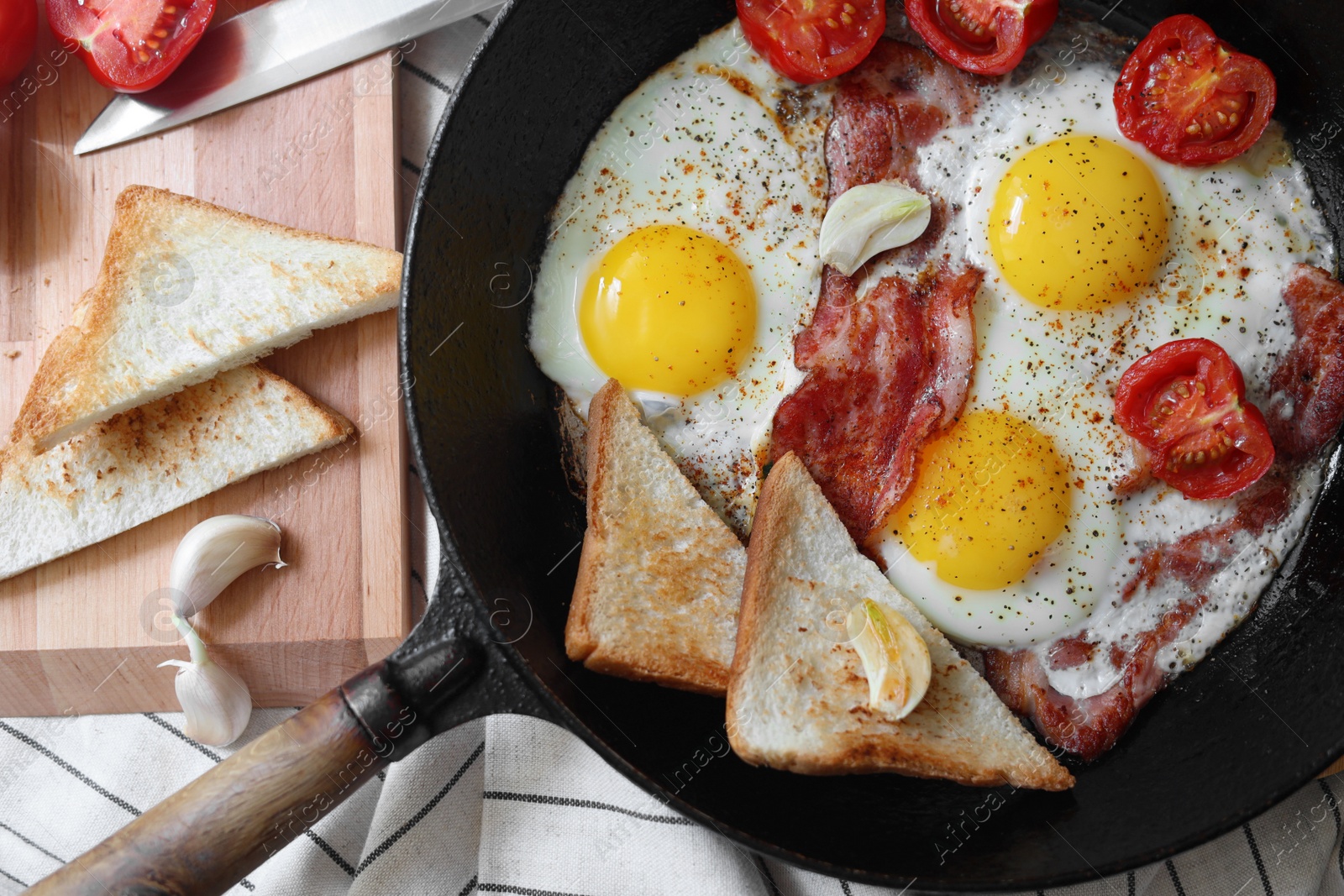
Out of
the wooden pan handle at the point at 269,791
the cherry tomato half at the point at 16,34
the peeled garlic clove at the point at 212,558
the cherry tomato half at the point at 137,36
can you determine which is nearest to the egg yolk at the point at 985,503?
the wooden pan handle at the point at 269,791

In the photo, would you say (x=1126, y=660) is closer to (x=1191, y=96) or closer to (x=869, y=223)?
(x=869, y=223)

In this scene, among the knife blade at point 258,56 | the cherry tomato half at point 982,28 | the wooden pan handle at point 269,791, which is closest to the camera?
the wooden pan handle at point 269,791

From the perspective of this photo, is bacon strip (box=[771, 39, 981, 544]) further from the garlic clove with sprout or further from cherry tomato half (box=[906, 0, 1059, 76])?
the garlic clove with sprout

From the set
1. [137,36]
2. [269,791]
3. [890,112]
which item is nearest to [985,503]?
[890,112]

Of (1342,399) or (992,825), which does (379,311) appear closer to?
(992,825)

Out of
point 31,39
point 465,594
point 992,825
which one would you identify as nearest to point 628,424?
point 465,594

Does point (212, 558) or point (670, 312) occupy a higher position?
point (670, 312)

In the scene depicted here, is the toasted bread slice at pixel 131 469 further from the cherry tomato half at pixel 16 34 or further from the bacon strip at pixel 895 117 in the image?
the bacon strip at pixel 895 117
